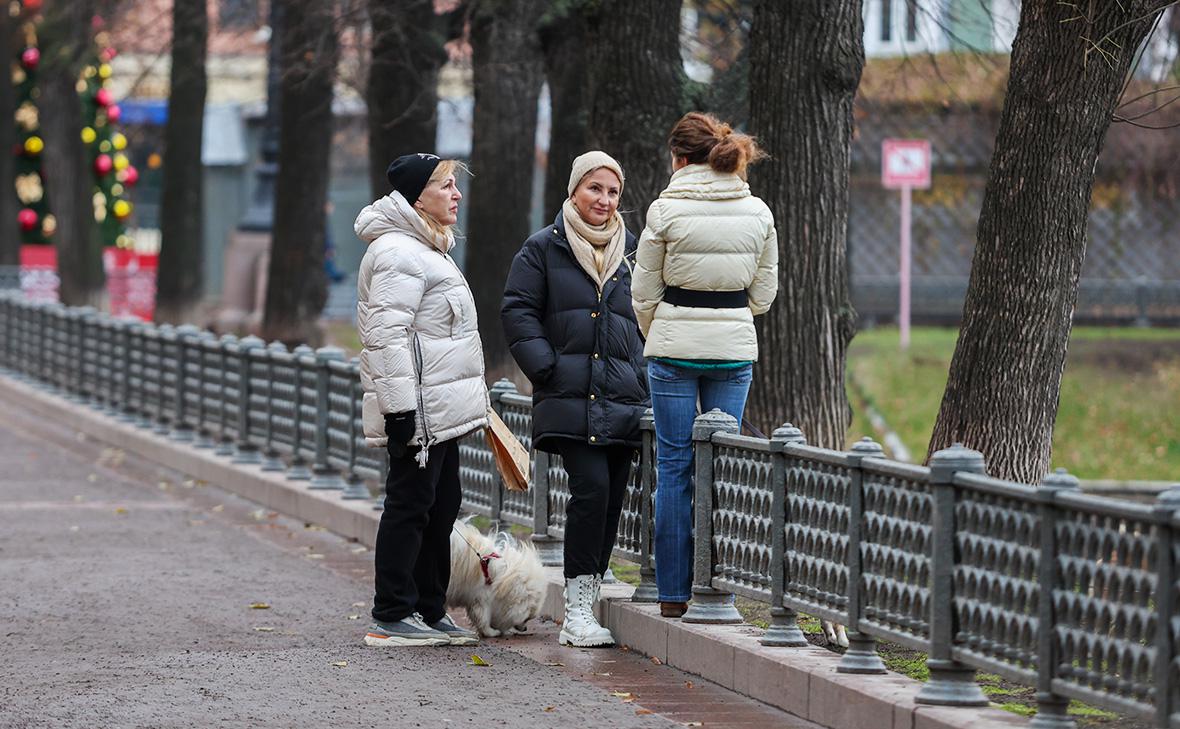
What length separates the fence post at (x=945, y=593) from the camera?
716cm

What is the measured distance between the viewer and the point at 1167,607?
6125mm

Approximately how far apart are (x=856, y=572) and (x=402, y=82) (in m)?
12.5

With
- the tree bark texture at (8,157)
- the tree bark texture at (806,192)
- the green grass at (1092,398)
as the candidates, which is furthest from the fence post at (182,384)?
the tree bark texture at (8,157)

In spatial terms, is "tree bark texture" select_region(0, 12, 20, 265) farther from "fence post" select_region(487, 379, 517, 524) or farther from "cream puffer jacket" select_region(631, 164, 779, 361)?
"cream puffer jacket" select_region(631, 164, 779, 361)

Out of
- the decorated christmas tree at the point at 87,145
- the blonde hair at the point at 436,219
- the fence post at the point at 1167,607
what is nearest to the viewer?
the fence post at the point at 1167,607

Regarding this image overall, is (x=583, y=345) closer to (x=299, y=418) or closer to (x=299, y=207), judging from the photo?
(x=299, y=418)

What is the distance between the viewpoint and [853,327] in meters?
12.1

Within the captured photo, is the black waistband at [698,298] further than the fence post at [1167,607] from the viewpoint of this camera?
Yes

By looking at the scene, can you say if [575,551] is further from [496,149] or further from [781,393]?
[496,149]

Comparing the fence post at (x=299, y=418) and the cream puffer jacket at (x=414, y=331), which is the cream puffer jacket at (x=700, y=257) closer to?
the cream puffer jacket at (x=414, y=331)

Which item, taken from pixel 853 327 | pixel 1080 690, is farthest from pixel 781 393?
pixel 1080 690

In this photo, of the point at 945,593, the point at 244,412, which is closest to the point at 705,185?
the point at 945,593

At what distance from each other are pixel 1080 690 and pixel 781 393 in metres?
5.50

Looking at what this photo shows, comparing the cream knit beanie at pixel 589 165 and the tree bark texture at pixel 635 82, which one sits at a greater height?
the tree bark texture at pixel 635 82
